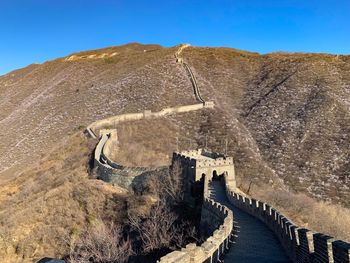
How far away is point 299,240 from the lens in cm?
1234

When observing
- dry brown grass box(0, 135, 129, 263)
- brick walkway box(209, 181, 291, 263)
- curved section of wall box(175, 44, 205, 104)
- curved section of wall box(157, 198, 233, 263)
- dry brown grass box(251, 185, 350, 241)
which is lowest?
dry brown grass box(0, 135, 129, 263)

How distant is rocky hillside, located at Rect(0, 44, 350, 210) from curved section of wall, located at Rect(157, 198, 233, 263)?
23670 millimetres

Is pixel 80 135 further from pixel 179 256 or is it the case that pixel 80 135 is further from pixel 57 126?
pixel 179 256

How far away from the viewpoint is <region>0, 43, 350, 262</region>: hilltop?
134ft

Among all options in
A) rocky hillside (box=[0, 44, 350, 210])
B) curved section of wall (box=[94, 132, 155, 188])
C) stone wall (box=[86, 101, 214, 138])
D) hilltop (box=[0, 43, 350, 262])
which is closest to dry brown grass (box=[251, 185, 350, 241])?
hilltop (box=[0, 43, 350, 262])

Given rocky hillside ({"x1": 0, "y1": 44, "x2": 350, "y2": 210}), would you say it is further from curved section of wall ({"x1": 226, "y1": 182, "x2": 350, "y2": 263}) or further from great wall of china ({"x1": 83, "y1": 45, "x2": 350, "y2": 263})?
curved section of wall ({"x1": 226, "y1": 182, "x2": 350, "y2": 263})

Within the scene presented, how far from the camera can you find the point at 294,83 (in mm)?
70750

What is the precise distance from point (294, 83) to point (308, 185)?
106 ft

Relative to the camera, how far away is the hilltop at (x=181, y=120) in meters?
40.8

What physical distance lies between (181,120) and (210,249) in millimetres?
49243

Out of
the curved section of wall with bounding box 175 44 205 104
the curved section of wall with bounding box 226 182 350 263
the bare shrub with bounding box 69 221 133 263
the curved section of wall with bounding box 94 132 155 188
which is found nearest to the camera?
the curved section of wall with bounding box 226 182 350 263

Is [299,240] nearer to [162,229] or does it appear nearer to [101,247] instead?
[162,229]

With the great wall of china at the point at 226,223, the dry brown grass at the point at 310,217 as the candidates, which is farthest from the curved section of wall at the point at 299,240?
the dry brown grass at the point at 310,217

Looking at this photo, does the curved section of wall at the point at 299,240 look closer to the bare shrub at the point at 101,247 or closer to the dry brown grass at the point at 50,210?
the bare shrub at the point at 101,247
